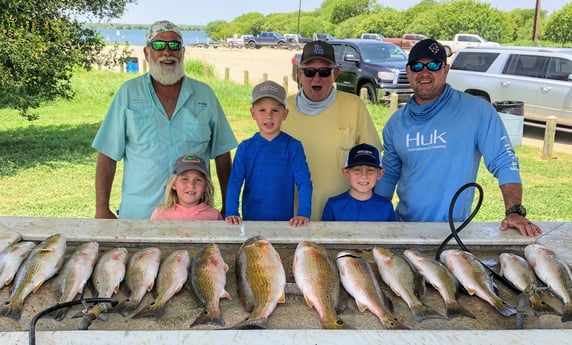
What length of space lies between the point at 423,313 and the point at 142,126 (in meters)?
2.31

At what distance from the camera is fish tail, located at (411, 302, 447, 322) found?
6.32 ft

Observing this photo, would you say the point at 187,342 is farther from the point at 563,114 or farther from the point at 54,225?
the point at 563,114

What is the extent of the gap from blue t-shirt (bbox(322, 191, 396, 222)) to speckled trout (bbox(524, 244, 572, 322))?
3.18 ft

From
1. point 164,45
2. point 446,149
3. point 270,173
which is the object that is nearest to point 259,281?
point 270,173

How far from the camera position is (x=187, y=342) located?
170cm

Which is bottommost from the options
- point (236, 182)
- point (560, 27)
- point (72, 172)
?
point (72, 172)

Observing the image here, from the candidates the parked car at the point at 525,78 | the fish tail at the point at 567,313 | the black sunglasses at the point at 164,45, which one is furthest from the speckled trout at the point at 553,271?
the parked car at the point at 525,78

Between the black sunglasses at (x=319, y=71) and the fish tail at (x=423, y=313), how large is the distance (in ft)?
6.39

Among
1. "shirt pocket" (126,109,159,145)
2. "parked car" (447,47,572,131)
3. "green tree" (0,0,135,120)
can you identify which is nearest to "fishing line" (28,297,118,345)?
"shirt pocket" (126,109,159,145)

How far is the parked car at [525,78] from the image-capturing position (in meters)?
10.9

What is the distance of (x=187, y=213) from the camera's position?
3230mm

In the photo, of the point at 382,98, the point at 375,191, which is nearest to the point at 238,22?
the point at 382,98

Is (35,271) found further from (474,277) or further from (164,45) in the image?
(164,45)

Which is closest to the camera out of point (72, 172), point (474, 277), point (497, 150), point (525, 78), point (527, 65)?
point (474, 277)
